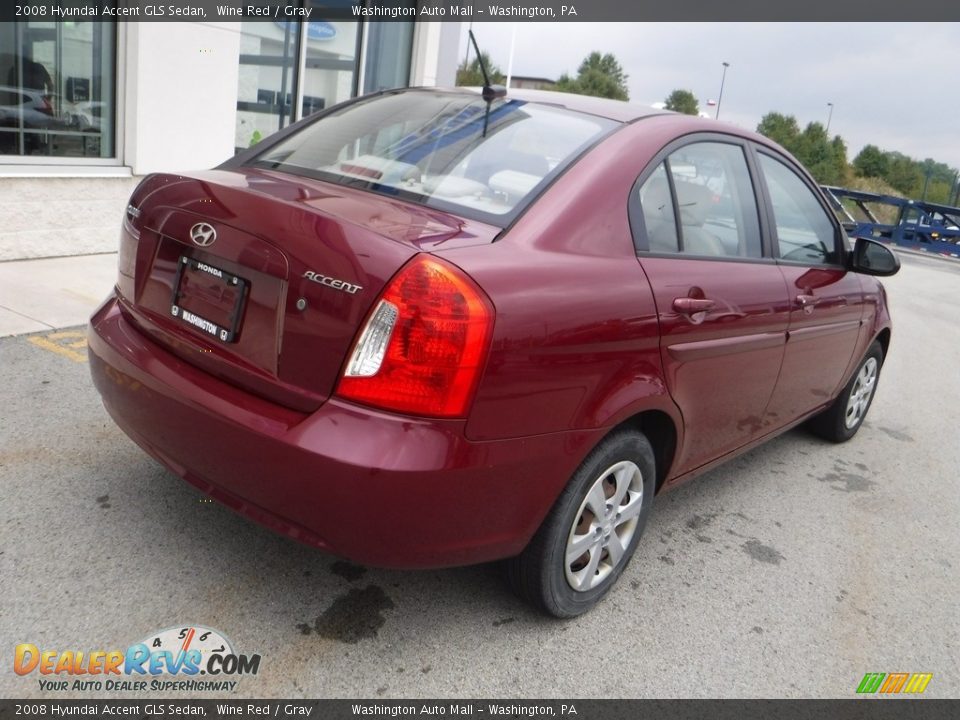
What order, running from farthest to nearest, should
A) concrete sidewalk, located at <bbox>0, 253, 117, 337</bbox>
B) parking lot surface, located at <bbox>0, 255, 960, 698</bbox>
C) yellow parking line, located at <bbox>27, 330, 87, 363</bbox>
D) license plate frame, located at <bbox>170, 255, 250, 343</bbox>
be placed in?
concrete sidewalk, located at <bbox>0, 253, 117, 337</bbox>
yellow parking line, located at <bbox>27, 330, 87, 363</bbox>
parking lot surface, located at <bbox>0, 255, 960, 698</bbox>
license plate frame, located at <bbox>170, 255, 250, 343</bbox>

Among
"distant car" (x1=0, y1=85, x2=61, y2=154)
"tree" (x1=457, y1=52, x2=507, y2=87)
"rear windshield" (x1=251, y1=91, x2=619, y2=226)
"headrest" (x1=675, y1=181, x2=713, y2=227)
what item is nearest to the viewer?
"rear windshield" (x1=251, y1=91, x2=619, y2=226)

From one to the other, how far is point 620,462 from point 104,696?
5.16 feet

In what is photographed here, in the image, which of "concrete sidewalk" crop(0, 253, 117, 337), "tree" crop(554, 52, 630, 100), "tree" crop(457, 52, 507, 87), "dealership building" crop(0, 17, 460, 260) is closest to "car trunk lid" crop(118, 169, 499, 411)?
"concrete sidewalk" crop(0, 253, 117, 337)

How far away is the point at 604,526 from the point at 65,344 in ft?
11.2

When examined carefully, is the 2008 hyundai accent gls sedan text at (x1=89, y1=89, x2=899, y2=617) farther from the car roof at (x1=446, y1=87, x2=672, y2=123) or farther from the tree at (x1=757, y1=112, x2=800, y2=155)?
the tree at (x1=757, y1=112, x2=800, y2=155)

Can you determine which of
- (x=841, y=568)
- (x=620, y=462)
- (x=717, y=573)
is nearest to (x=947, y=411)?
(x=841, y=568)

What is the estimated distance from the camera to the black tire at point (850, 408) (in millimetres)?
4809

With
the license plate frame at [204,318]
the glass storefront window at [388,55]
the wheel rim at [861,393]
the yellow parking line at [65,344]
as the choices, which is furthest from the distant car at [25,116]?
the wheel rim at [861,393]

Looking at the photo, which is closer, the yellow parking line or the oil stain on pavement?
the oil stain on pavement

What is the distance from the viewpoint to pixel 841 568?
3432 millimetres

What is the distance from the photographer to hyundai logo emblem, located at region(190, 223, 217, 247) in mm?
2391

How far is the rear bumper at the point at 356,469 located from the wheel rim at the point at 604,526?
241 millimetres

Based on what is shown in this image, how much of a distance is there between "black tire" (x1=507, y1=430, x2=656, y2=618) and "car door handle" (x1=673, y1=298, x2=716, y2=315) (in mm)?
429

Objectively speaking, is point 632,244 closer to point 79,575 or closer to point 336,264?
point 336,264
